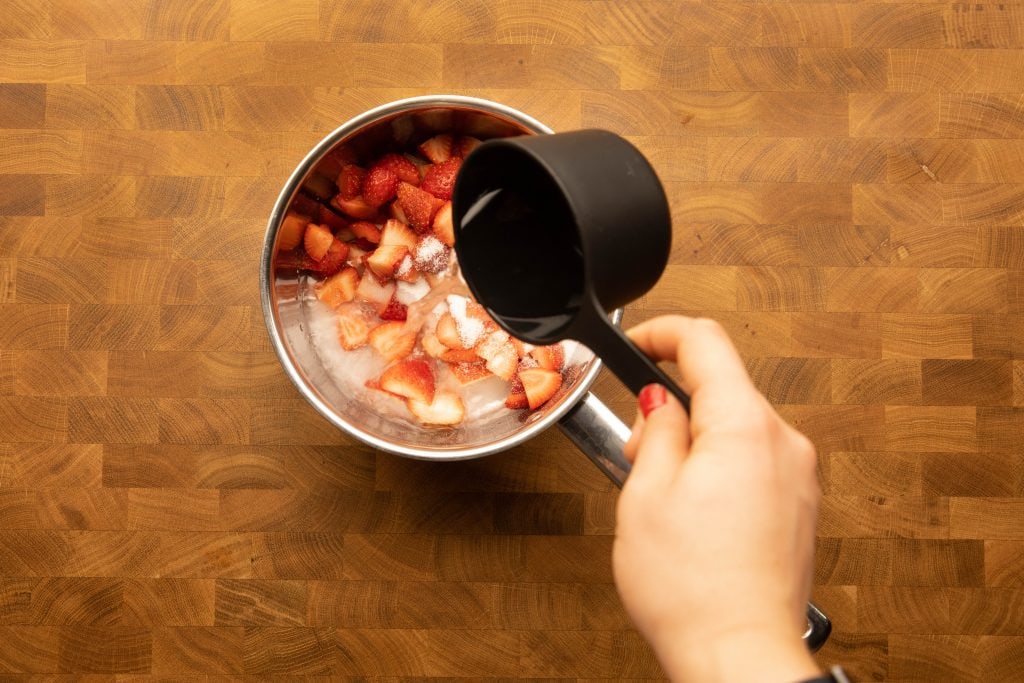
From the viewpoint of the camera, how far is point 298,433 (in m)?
1.12

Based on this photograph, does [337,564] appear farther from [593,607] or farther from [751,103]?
[751,103]

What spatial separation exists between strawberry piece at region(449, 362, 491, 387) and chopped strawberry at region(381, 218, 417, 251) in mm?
156

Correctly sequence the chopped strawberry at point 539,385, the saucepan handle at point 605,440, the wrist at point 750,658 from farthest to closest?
1. the chopped strawberry at point 539,385
2. the saucepan handle at point 605,440
3. the wrist at point 750,658

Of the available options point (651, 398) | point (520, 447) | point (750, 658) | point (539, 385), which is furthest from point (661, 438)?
point (520, 447)

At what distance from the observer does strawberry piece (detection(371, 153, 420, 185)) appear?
3.36ft

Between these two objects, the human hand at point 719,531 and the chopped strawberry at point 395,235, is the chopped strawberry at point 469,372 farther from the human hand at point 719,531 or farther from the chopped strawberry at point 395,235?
the human hand at point 719,531

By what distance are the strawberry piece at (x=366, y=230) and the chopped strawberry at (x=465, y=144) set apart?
5.5 inches

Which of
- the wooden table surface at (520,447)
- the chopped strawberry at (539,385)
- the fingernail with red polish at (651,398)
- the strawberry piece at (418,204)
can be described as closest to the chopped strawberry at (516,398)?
the chopped strawberry at (539,385)

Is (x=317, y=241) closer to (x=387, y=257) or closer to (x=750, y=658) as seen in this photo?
(x=387, y=257)

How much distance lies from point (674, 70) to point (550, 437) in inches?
19.7

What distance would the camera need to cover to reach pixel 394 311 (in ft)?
3.48

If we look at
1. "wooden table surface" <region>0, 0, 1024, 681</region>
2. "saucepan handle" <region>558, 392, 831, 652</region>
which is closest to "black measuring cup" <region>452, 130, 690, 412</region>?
"saucepan handle" <region>558, 392, 831, 652</region>

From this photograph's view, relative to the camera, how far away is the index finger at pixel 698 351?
2.22 ft

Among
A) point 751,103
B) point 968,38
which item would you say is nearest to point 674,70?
point 751,103
